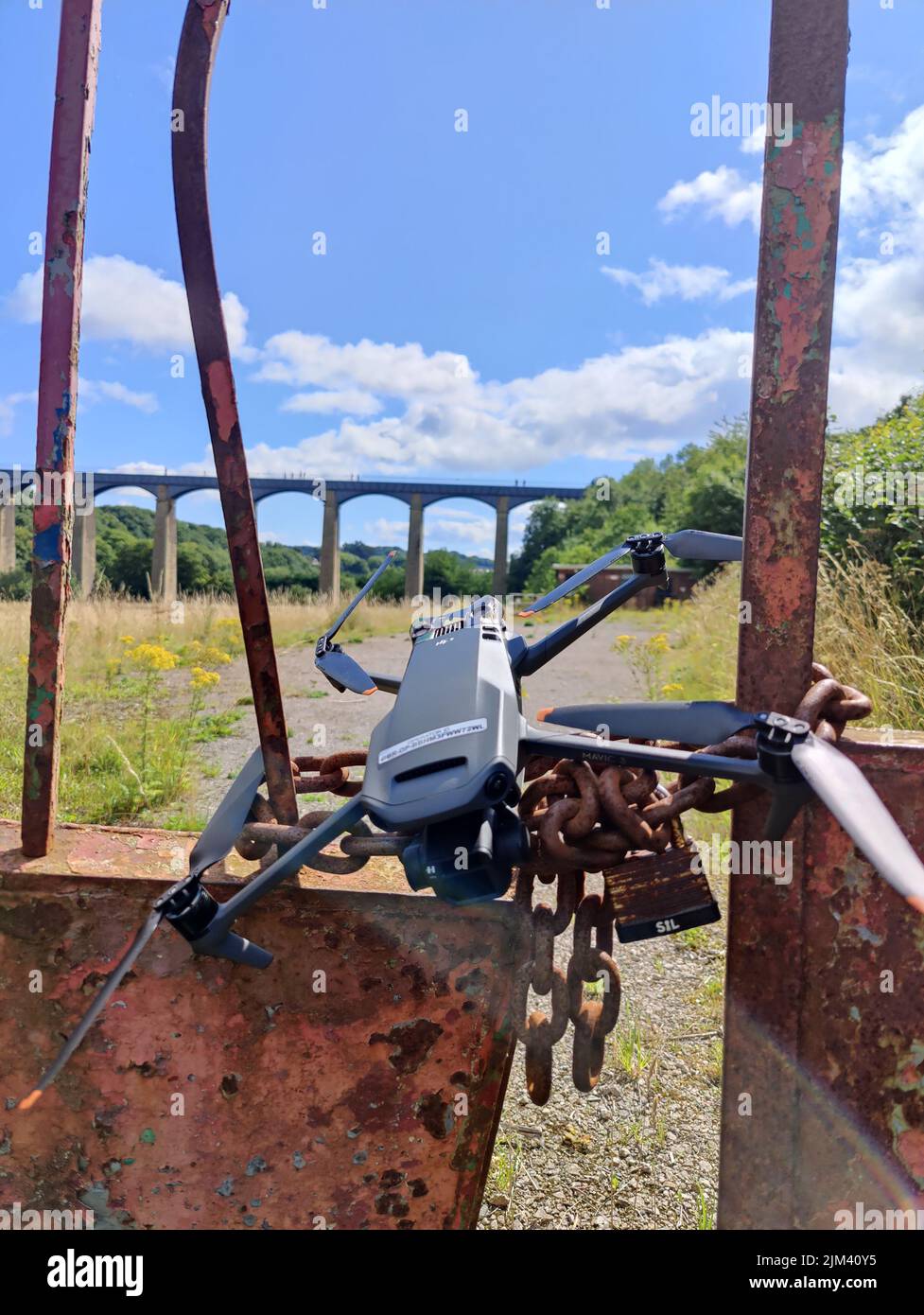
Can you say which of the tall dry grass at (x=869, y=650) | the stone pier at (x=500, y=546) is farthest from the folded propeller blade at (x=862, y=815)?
the stone pier at (x=500, y=546)

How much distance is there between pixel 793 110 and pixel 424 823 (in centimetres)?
100

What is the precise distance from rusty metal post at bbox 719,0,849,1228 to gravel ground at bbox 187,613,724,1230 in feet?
2.59

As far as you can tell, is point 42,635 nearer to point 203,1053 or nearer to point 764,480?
point 203,1053

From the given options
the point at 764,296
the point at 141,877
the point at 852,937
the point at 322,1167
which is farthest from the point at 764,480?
the point at 322,1167

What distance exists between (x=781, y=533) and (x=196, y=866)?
85 cm

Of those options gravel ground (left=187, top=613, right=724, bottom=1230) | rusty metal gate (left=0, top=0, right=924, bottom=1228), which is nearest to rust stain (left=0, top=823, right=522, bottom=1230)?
rusty metal gate (left=0, top=0, right=924, bottom=1228)

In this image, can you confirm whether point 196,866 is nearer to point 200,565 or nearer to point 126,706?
point 126,706

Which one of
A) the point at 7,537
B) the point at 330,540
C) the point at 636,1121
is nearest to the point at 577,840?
the point at 636,1121

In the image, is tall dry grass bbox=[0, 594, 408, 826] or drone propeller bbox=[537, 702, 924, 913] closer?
drone propeller bbox=[537, 702, 924, 913]

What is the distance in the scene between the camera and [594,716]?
103 cm

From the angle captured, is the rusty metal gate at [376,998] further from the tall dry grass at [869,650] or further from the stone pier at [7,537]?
the stone pier at [7,537]

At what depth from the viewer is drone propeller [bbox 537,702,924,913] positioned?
71 centimetres

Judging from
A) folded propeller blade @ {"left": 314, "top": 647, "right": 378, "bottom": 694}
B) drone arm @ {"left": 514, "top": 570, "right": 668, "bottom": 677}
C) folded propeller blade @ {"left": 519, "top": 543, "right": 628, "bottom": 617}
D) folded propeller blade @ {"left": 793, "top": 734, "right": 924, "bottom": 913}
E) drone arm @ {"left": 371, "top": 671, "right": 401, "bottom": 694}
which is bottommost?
folded propeller blade @ {"left": 793, "top": 734, "right": 924, "bottom": 913}

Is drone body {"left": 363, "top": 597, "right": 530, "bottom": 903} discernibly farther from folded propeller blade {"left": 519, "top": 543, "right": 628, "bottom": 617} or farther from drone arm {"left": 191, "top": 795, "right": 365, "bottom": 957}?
folded propeller blade {"left": 519, "top": 543, "right": 628, "bottom": 617}
